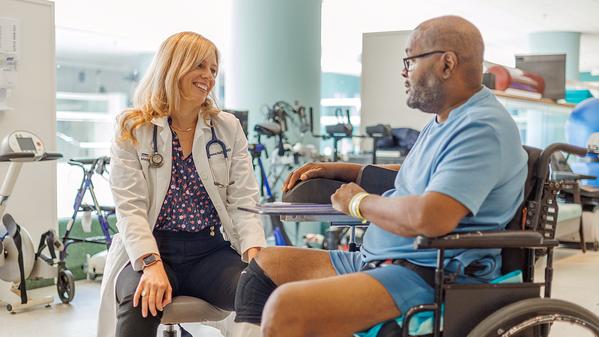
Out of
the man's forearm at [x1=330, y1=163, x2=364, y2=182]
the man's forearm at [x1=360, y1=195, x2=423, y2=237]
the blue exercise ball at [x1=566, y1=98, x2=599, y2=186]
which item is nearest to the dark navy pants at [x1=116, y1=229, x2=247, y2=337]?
the man's forearm at [x1=330, y1=163, x2=364, y2=182]

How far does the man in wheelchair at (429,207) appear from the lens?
1.56 meters

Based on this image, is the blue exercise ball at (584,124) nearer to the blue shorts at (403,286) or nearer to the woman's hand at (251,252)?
the woman's hand at (251,252)

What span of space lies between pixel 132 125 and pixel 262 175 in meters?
3.27

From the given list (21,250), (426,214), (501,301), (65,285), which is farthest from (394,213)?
(65,285)

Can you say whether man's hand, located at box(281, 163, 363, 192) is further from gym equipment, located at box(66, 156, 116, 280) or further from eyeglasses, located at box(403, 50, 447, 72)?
gym equipment, located at box(66, 156, 116, 280)

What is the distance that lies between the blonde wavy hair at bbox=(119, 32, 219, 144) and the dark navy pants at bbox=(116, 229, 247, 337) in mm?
366

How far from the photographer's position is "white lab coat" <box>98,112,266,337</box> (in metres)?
2.20

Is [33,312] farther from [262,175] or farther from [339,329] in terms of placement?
[339,329]

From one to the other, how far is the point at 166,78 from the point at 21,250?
6.49 ft

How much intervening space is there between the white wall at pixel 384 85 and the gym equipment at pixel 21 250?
2.90 m

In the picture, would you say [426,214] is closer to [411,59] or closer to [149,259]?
[411,59]

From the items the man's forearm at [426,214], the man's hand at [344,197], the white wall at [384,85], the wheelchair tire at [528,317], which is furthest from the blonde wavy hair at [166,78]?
the white wall at [384,85]

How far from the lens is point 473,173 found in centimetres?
157

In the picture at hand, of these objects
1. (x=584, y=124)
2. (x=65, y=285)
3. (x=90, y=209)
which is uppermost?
(x=584, y=124)
